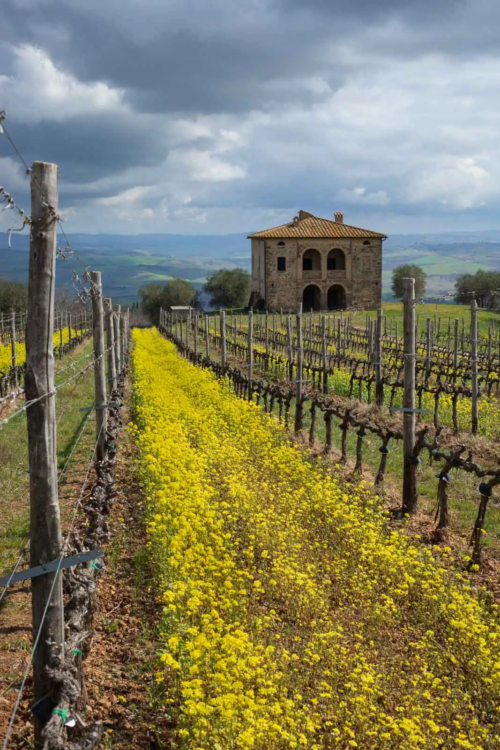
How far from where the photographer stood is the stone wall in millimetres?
58719

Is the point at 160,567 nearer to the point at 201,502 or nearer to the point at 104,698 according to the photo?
the point at 201,502

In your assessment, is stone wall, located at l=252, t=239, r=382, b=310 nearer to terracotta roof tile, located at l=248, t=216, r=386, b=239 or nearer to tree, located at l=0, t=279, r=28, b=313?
terracotta roof tile, located at l=248, t=216, r=386, b=239

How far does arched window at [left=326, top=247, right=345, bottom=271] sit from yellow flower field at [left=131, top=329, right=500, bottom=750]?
53.6 metres

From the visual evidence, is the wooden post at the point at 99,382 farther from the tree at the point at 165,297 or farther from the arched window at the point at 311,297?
the tree at the point at 165,297

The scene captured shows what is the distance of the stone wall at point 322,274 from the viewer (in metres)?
58.7

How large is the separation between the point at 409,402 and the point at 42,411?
247 inches

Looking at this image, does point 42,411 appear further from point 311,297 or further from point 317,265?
point 311,297

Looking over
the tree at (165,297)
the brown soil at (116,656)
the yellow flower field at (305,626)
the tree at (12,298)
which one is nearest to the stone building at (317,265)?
the tree at (165,297)

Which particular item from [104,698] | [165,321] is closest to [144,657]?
[104,698]

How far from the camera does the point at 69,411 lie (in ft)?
54.9

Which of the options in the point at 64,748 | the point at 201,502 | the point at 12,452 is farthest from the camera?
the point at 12,452

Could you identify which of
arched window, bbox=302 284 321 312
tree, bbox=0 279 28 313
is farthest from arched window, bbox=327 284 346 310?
tree, bbox=0 279 28 313

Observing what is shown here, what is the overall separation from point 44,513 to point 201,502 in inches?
130

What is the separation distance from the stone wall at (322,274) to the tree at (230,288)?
15577mm
